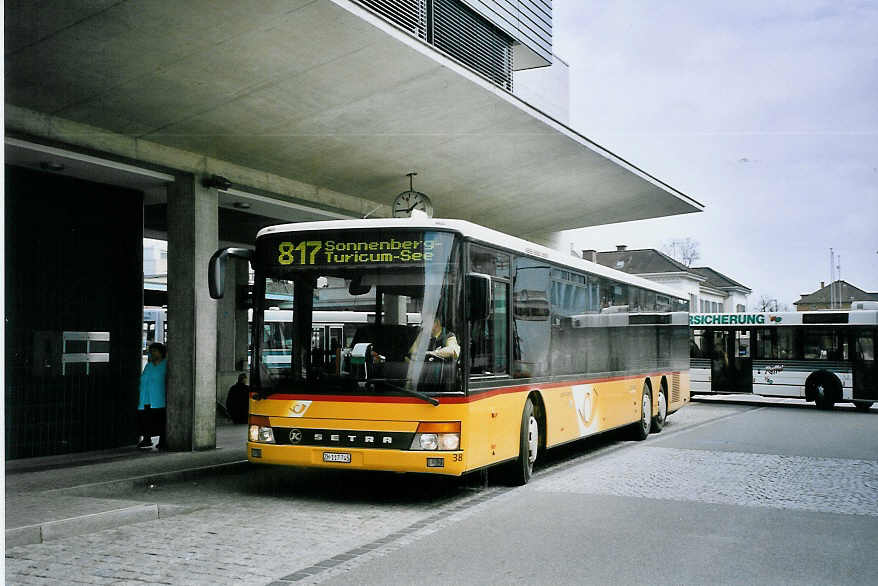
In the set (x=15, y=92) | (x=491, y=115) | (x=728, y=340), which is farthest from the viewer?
(x=728, y=340)

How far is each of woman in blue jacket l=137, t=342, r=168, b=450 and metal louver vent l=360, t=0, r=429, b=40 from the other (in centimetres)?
660

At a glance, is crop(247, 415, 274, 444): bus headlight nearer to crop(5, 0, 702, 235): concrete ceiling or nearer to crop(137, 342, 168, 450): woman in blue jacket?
crop(5, 0, 702, 235): concrete ceiling

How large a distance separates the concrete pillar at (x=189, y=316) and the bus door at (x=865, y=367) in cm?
2018

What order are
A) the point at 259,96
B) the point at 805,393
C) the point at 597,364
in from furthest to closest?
the point at 805,393
the point at 597,364
the point at 259,96

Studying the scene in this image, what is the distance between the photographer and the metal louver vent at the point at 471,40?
18.2 metres

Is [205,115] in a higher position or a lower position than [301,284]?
higher

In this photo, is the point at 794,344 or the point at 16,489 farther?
the point at 794,344

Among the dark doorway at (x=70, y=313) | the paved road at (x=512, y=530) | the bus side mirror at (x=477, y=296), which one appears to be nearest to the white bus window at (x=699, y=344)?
the paved road at (x=512, y=530)

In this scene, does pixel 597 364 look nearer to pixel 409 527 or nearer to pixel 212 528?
pixel 409 527

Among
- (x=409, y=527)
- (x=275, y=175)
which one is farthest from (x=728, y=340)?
(x=409, y=527)

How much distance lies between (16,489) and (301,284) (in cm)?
407

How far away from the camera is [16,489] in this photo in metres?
10.4

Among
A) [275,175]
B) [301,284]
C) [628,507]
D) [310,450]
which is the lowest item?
[628,507]

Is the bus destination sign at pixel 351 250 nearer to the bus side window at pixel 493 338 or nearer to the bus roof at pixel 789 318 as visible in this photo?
the bus side window at pixel 493 338
